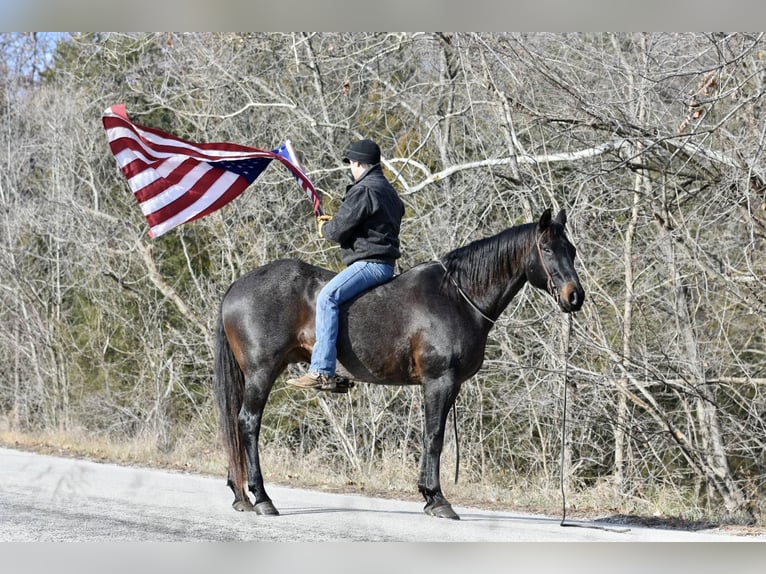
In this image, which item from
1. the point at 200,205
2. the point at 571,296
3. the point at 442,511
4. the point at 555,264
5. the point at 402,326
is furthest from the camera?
the point at 200,205

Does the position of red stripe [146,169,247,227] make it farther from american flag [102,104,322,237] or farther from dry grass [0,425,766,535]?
dry grass [0,425,766,535]

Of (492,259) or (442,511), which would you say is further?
(492,259)

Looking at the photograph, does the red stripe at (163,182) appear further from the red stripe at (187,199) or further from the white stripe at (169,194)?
the red stripe at (187,199)

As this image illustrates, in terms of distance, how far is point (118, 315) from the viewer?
1711 centimetres

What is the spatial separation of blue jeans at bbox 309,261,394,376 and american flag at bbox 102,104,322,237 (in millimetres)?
859

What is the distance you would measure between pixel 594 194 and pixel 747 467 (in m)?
4.74

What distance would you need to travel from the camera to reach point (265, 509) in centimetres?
796

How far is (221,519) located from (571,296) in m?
3.27

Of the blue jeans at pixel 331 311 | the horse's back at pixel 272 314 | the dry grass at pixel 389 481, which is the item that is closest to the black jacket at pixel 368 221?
the blue jeans at pixel 331 311

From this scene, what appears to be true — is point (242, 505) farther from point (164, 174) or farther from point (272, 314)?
point (164, 174)

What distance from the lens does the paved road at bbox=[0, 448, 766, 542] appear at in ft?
23.5

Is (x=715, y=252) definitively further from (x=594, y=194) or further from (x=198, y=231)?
(x=198, y=231)

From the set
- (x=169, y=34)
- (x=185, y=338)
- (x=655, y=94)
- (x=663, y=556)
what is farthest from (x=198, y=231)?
(x=663, y=556)

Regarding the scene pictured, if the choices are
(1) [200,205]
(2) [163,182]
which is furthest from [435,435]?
(2) [163,182]
